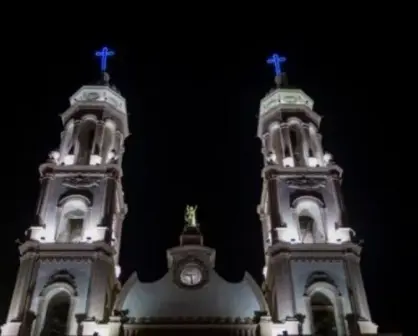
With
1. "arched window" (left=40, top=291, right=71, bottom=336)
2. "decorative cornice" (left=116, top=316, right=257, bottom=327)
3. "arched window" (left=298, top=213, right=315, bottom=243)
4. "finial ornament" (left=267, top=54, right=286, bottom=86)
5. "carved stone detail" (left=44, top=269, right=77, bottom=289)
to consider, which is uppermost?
"finial ornament" (left=267, top=54, right=286, bottom=86)

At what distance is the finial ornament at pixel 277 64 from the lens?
158 feet

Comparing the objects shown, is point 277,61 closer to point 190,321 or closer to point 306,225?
point 306,225

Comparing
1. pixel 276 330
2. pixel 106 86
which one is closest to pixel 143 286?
pixel 276 330

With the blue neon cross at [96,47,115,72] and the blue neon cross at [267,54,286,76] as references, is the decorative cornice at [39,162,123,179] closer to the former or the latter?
the blue neon cross at [96,47,115,72]

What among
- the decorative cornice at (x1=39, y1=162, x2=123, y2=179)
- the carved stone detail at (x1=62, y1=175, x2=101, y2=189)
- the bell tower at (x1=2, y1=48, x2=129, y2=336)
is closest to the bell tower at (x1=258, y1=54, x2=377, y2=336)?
the bell tower at (x1=2, y1=48, x2=129, y2=336)

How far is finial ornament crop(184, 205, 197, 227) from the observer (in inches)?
1519

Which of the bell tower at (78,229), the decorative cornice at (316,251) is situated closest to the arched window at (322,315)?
the decorative cornice at (316,251)

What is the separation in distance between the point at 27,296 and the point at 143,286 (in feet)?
17.0

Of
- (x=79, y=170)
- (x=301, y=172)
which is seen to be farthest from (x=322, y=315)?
(x=79, y=170)

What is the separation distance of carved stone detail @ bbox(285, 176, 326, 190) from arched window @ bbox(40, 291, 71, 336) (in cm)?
1273

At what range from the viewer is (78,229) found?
39812mm

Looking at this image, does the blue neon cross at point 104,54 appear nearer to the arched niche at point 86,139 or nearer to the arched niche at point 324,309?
the arched niche at point 86,139

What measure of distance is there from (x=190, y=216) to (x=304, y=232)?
5.94 meters

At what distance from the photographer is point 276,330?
33.2m
